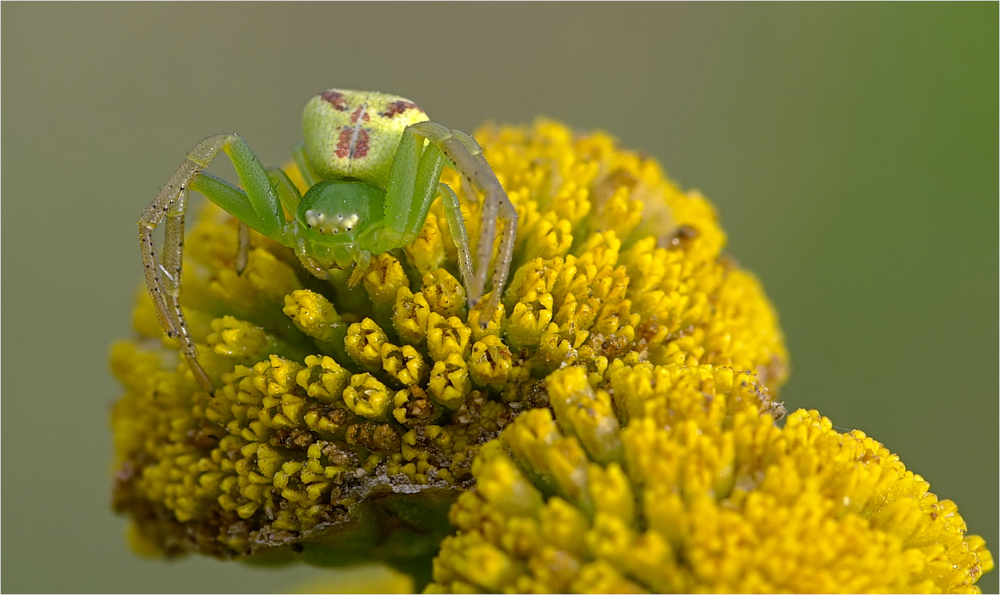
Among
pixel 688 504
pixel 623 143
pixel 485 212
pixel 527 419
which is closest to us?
pixel 688 504

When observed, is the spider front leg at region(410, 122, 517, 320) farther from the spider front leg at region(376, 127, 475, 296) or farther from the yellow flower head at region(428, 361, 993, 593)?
the yellow flower head at region(428, 361, 993, 593)

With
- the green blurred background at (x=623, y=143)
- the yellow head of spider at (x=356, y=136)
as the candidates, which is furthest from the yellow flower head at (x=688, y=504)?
the green blurred background at (x=623, y=143)

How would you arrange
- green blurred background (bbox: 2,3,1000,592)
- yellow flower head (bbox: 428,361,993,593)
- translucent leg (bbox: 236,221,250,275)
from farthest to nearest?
green blurred background (bbox: 2,3,1000,592) < translucent leg (bbox: 236,221,250,275) < yellow flower head (bbox: 428,361,993,593)

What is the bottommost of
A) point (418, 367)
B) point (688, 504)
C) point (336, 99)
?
point (688, 504)

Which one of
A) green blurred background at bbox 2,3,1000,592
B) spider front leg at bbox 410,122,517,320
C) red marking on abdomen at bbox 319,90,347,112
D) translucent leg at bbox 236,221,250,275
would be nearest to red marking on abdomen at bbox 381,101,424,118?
red marking on abdomen at bbox 319,90,347,112

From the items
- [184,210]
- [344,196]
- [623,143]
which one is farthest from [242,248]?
[623,143]

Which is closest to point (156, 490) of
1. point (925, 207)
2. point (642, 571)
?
point (642, 571)

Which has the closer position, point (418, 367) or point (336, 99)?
point (418, 367)

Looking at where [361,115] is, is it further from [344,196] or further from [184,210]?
[184,210]
